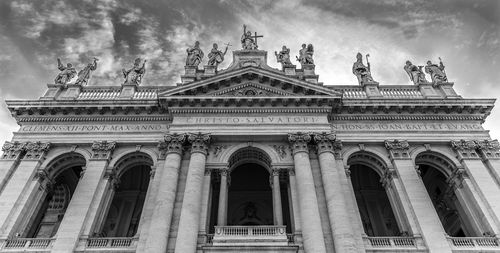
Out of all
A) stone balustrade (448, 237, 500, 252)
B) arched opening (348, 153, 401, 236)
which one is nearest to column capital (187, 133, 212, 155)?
arched opening (348, 153, 401, 236)

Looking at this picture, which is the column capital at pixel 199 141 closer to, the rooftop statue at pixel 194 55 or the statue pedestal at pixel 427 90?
the rooftop statue at pixel 194 55

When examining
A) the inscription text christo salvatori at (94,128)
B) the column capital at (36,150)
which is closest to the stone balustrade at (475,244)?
the inscription text christo salvatori at (94,128)

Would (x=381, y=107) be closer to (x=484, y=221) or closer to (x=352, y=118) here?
(x=352, y=118)

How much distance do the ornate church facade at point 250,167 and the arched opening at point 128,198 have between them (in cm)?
8

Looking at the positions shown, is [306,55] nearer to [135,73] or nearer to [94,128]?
[135,73]

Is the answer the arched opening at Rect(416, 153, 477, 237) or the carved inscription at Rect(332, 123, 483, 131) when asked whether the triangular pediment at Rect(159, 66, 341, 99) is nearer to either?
the carved inscription at Rect(332, 123, 483, 131)

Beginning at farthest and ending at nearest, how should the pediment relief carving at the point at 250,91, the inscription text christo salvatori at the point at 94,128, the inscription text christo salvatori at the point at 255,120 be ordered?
the pediment relief carving at the point at 250,91, the inscription text christo salvatori at the point at 94,128, the inscription text christo salvatori at the point at 255,120

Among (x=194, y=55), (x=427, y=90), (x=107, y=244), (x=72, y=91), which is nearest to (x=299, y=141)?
(x=427, y=90)

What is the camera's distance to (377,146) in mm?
20469

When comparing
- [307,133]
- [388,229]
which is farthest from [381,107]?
[388,229]

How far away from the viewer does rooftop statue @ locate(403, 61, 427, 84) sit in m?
24.1

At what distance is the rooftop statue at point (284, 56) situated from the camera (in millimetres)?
25070

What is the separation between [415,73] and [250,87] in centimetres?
1208

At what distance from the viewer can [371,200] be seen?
2298cm
